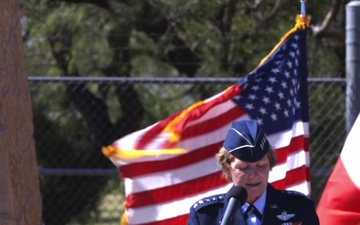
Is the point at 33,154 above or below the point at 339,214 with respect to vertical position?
above

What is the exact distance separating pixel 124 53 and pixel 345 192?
12.3ft

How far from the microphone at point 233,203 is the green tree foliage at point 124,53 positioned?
155 inches

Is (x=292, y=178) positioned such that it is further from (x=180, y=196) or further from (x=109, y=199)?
(x=109, y=199)

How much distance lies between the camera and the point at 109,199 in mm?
7555

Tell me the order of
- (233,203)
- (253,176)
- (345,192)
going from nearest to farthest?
(233,203)
(253,176)
(345,192)

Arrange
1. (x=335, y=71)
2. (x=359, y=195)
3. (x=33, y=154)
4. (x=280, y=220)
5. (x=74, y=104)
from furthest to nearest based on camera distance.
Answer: (x=335, y=71), (x=74, y=104), (x=359, y=195), (x=33, y=154), (x=280, y=220)

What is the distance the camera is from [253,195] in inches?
145

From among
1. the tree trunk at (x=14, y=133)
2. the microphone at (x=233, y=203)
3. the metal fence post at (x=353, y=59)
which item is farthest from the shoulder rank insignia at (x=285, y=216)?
the metal fence post at (x=353, y=59)

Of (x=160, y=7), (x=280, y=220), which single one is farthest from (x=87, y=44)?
(x=280, y=220)

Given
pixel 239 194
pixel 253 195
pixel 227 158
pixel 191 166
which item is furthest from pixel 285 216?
pixel 191 166

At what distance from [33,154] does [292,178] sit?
166 cm

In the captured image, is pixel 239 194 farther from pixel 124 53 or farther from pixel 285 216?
pixel 124 53

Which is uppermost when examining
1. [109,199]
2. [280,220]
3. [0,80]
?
[0,80]

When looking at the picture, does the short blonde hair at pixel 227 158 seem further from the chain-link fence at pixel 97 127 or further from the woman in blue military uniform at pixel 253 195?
the chain-link fence at pixel 97 127
